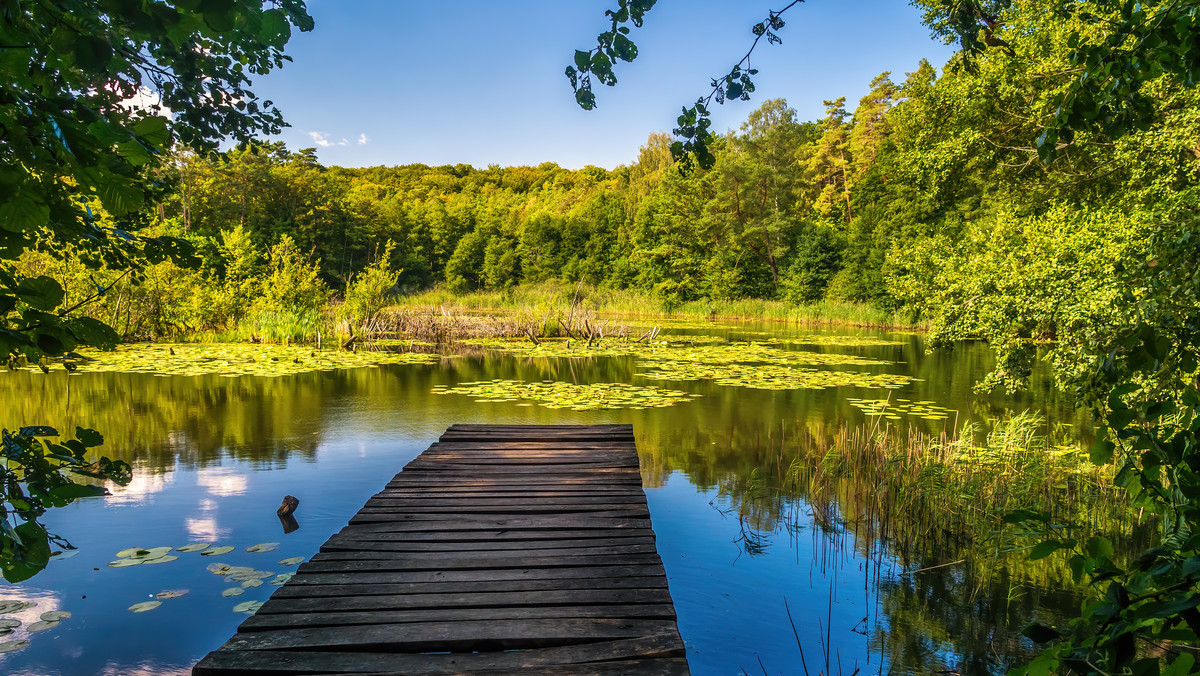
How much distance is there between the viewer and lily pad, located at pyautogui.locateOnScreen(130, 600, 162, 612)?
3.56 m

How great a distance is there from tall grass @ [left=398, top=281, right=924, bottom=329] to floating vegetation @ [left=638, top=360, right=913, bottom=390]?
1289 cm

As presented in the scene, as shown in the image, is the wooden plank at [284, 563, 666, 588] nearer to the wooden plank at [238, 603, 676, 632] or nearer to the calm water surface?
A: the wooden plank at [238, 603, 676, 632]

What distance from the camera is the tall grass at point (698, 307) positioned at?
25812mm

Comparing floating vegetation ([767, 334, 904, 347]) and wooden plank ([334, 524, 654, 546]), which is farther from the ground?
floating vegetation ([767, 334, 904, 347])

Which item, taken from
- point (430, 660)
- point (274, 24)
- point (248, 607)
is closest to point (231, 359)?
point (248, 607)

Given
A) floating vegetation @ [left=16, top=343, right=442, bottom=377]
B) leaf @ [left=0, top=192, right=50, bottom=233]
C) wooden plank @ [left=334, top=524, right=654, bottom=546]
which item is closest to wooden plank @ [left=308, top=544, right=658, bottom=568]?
wooden plank @ [left=334, top=524, right=654, bottom=546]

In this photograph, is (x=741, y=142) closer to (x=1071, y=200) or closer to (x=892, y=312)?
(x=892, y=312)

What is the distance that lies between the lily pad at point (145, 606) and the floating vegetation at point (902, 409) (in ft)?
24.0

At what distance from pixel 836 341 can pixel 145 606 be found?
17.9m

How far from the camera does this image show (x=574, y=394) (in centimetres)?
959

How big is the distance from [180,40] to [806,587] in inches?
166

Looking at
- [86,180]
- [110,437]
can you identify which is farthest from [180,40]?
[110,437]

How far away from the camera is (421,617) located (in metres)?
2.32

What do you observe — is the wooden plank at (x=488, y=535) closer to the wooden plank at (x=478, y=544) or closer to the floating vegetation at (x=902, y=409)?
the wooden plank at (x=478, y=544)
